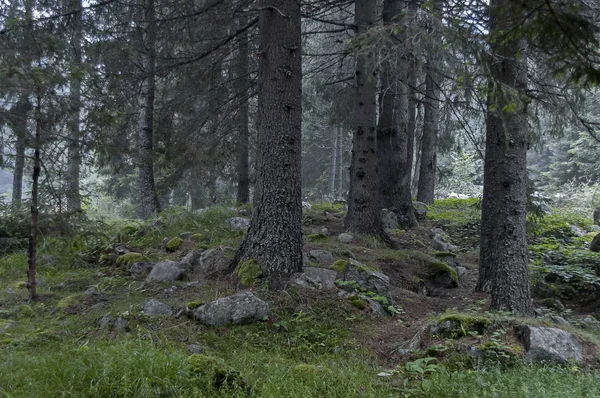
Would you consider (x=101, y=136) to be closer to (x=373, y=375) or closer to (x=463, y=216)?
(x=373, y=375)

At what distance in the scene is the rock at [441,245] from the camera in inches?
363

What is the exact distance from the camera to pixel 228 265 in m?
6.20

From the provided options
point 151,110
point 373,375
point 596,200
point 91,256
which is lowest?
point 373,375

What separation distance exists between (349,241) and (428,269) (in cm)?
138

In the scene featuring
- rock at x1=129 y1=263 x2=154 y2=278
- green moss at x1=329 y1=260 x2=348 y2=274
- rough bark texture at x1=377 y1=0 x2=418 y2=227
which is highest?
rough bark texture at x1=377 y1=0 x2=418 y2=227

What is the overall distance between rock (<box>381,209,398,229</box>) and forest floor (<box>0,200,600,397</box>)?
205cm

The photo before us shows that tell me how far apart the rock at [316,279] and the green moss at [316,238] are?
6.67 ft

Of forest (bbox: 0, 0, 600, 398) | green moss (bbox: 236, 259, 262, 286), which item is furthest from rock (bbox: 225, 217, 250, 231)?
green moss (bbox: 236, 259, 262, 286)

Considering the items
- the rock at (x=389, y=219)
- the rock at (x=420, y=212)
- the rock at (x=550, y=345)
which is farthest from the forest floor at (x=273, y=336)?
the rock at (x=420, y=212)

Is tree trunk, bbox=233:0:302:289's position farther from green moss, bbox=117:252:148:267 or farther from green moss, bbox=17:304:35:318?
green moss, bbox=17:304:35:318

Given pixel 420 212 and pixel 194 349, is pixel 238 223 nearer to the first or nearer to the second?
pixel 194 349

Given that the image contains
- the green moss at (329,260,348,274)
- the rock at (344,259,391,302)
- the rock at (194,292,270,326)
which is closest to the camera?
the rock at (194,292,270,326)

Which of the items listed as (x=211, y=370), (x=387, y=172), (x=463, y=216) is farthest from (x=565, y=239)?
(x=211, y=370)

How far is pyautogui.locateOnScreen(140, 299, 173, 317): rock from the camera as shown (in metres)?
5.00
